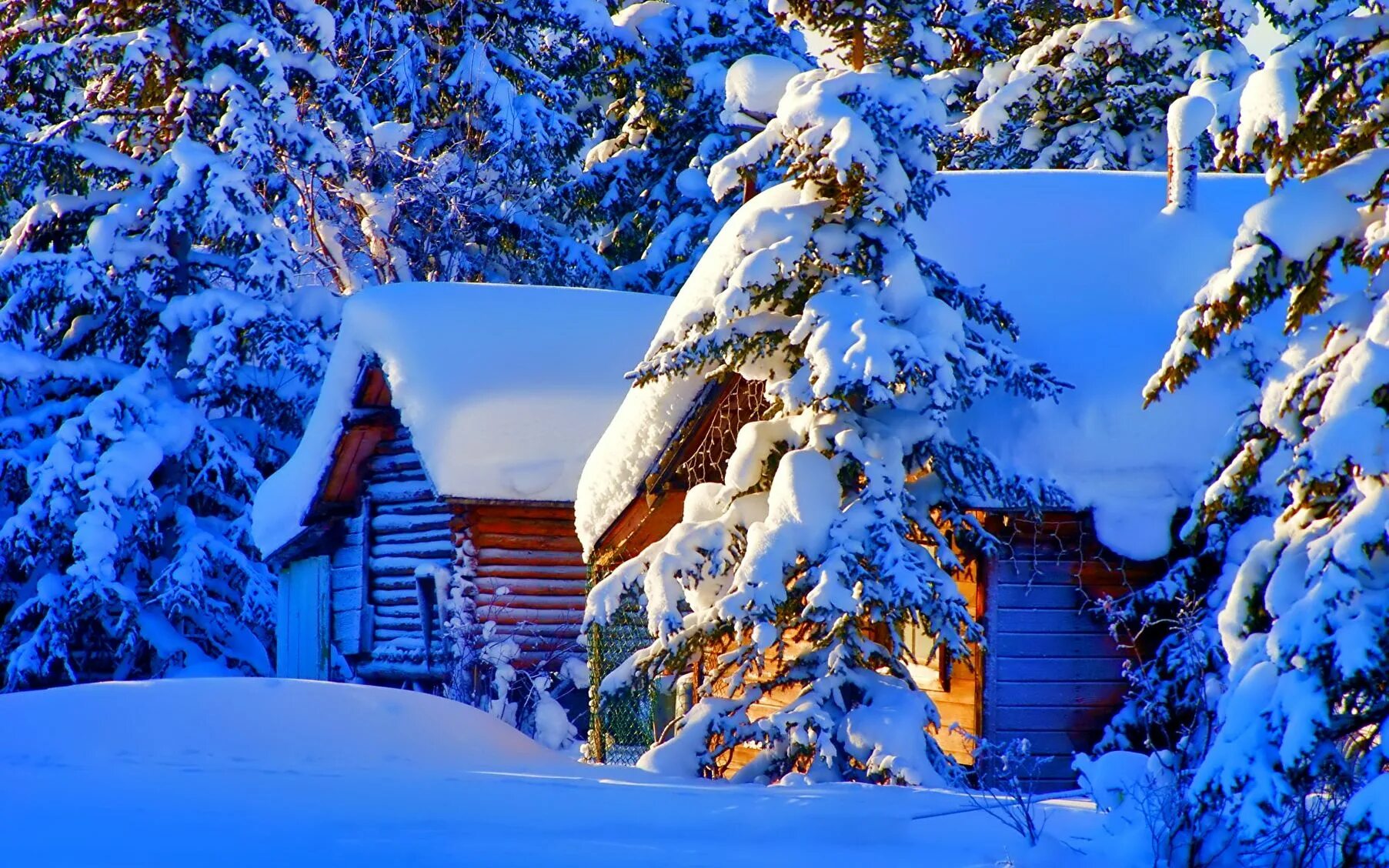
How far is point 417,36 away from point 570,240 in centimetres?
513

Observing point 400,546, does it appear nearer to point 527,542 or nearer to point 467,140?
Result: point 527,542

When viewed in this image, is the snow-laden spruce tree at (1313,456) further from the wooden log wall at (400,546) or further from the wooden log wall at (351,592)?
the wooden log wall at (351,592)

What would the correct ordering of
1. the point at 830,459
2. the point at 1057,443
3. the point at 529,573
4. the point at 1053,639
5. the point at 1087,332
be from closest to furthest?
the point at 830,459 < the point at 1057,443 < the point at 1053,639 < the point at 1087,332 < the point at 529,573

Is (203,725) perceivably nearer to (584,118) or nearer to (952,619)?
(952,619)

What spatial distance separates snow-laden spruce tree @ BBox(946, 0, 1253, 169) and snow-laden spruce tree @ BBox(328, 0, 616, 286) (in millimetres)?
8734

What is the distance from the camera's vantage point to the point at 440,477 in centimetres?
1958

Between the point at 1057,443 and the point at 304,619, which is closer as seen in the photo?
the point at 1057,443

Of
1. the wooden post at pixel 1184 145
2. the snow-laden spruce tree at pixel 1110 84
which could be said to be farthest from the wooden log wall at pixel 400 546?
the snow-laden spruce tree at pixel 1110 84

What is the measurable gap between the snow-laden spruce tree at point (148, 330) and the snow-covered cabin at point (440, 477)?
1.53m

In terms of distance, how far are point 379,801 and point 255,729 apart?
3868 mm

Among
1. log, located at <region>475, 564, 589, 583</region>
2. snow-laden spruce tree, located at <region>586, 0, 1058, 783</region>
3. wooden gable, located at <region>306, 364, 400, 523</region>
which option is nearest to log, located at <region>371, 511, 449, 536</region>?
wooden gable, located at <region>306, 364, 400, 523</region>

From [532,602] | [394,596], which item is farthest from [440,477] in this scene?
[394,596]

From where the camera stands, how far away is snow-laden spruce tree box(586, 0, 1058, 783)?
1095 cm

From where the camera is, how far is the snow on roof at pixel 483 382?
20.0m
